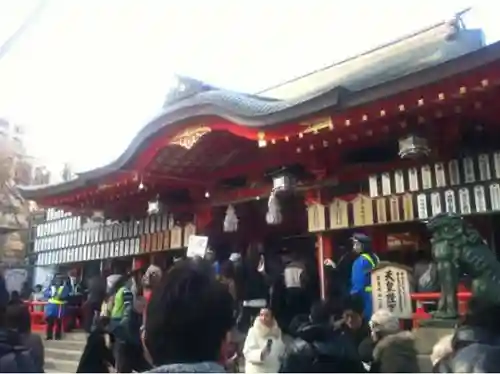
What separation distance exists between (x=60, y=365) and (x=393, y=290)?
17.7 feet

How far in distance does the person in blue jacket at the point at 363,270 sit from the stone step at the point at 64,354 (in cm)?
463

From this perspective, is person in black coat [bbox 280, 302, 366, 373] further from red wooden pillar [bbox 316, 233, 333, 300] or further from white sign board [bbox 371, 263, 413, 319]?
red wooden pillar [bbox 316, 233, 333, 300]

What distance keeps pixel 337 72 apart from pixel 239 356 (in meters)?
7.66

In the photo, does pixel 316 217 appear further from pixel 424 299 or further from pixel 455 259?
pixel 455 259

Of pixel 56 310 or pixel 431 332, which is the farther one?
pixel 56 310

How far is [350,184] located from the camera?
24.2 ft

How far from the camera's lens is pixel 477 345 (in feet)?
7.13

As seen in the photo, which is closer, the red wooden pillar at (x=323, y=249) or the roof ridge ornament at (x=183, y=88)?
the red wooden pillar at (x=323, y=249)

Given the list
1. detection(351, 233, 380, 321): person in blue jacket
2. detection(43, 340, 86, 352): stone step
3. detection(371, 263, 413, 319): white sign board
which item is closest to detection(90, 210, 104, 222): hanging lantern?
detection(43, 340, 86, 352): stone step

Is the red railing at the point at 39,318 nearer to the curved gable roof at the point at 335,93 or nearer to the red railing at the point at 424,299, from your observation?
the curved gable roof at the point at 335,93

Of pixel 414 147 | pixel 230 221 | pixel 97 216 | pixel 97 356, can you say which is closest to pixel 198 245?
pixel 230 221

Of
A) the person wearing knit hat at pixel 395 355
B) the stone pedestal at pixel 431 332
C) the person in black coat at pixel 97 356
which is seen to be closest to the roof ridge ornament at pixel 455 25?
the stone pedestal at pixel 431 332

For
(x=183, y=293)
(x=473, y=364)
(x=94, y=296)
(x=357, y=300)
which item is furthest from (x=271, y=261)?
(x=183, y=293)

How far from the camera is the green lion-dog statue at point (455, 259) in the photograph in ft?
16.9
